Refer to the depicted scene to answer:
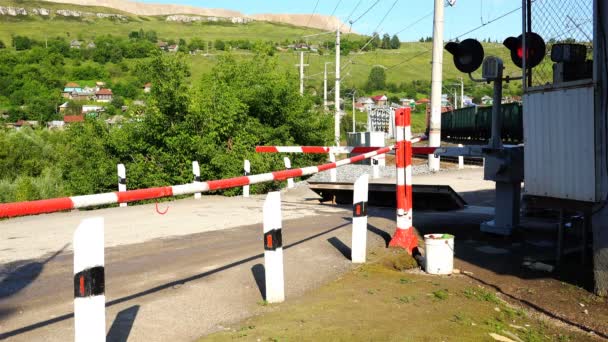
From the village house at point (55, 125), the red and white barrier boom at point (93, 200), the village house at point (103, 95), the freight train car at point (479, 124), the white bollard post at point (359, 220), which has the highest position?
the village house at point (103, 95)

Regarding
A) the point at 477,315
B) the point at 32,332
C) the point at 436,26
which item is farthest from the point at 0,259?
the point at 436,26

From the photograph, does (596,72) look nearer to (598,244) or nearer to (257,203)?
(598,244)

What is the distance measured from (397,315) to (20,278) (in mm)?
3581

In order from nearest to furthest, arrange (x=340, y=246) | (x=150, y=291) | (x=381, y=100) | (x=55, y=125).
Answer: (x=150, y=291)
(x=340, y=246)
(x=55, y=125)
(x=381, y=100)

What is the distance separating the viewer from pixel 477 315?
18.9 ft

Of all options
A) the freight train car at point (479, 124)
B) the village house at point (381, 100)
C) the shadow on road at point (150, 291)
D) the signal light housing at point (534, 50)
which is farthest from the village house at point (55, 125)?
the signal light housing at point (534, 50)

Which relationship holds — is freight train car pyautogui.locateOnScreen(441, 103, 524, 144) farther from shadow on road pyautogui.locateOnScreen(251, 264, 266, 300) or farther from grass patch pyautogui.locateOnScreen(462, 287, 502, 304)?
shadow on road pyautogui.locateOnScreen(251, 264, 266, 300)

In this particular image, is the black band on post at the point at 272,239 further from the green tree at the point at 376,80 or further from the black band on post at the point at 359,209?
the green tree at the point at 376,80

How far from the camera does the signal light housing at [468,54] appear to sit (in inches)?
396

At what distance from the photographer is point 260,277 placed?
6.59 m

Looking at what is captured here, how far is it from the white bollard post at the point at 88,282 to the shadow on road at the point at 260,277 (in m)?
2.42

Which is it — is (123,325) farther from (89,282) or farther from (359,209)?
(359,209)

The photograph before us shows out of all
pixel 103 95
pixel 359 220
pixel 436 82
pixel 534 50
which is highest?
pixel 103 95

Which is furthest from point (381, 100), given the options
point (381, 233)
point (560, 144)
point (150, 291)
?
point (150, 291)
